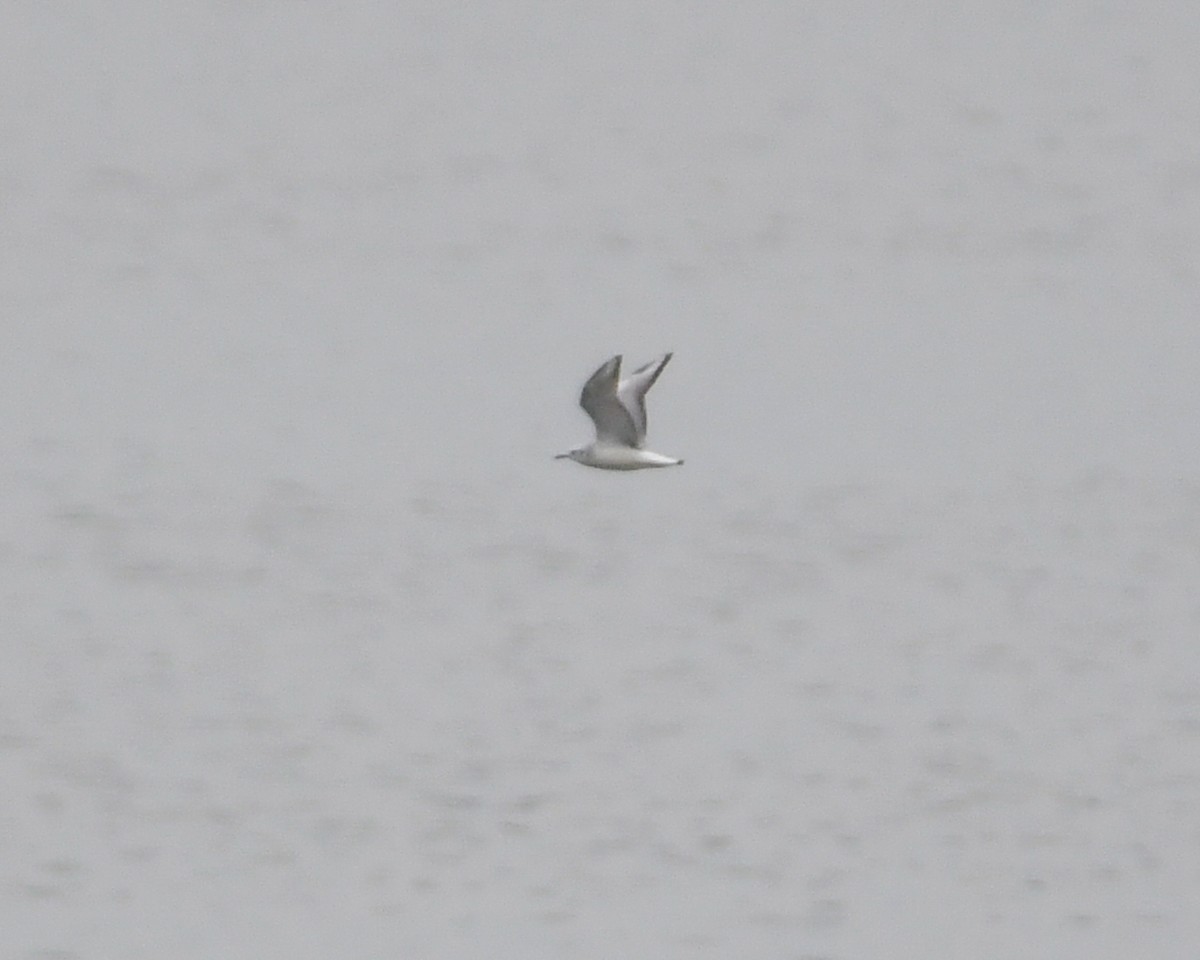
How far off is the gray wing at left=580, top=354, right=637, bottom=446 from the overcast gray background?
1.77 m

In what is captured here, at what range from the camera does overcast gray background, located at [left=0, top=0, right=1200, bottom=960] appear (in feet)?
40.0

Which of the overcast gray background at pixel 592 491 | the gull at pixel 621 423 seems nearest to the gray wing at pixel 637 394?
the gull at pixel 621 423

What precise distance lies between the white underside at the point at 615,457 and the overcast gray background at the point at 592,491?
1633mm

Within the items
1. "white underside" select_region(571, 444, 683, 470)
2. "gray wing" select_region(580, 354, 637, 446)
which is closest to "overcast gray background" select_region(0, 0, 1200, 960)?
"white underside" select_region(571, 444, 683, 470)

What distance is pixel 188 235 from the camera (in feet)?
72.1

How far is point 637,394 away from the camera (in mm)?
11609

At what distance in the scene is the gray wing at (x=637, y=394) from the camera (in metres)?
11.5

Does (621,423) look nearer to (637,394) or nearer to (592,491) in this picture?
(637,394)

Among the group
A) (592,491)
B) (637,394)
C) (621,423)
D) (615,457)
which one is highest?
(592,491)

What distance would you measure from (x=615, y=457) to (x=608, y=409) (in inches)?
12.1

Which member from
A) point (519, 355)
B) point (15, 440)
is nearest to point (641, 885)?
point (15, 440)

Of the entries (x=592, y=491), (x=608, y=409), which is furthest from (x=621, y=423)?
(x=592, y=491)

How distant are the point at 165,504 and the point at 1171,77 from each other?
44.5 feet

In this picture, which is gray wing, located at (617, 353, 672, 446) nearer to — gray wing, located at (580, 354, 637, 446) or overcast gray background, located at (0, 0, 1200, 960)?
gray wing, located at (580, 354, 637, 446)
